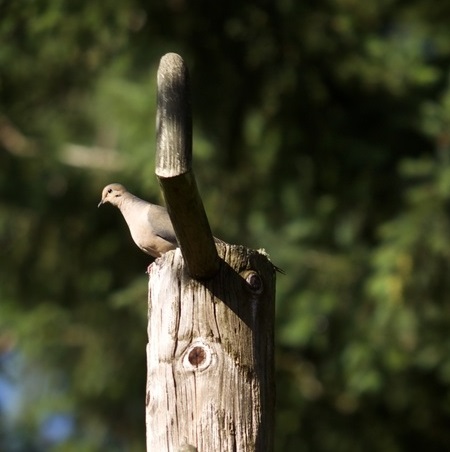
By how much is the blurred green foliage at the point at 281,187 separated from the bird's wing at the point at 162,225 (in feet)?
9.65

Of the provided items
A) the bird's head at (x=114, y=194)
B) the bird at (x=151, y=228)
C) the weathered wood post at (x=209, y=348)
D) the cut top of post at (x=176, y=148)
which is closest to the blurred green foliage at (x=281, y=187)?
the bird's head at (x=114, y=194)

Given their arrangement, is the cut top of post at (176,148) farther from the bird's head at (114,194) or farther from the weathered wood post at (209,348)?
the bird's head at (114,194)

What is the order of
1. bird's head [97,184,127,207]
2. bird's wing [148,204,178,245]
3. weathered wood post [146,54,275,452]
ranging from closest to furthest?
weathered wood post [146,54,275,452] → bird's wing [148,204,178,245] → bird's head [97,184,127,207]

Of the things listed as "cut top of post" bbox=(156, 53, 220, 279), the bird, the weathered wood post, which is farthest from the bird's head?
"cut top of post" bbox=(156, 53, 220, 279)

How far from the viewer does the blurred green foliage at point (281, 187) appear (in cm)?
892

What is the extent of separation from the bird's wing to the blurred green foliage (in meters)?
2.94

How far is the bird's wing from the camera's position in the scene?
528cm

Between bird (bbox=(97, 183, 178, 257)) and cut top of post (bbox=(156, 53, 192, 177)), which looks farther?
bird (bbox=(97, 183, 178, 257))

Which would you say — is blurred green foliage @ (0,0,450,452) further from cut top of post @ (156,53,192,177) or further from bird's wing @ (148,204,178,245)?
cut top of post @ (156,53,192,177)

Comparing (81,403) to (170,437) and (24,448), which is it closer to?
(24,448)

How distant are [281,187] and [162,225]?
4513mm

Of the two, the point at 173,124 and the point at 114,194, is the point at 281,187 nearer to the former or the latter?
the point at 114,194

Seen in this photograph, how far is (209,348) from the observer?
3828 millimetres

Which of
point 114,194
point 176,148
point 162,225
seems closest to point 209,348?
point 176,148
